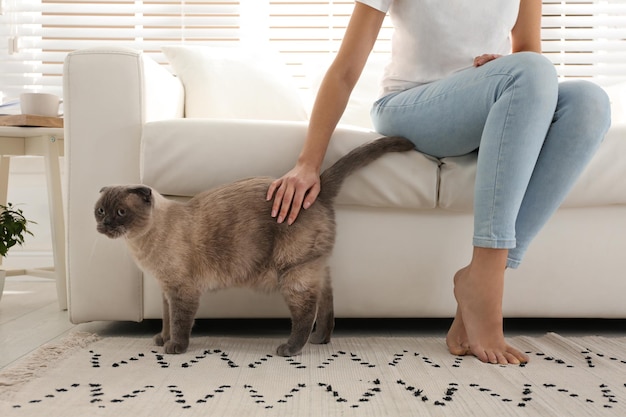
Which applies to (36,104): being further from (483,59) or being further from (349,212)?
(483,59)

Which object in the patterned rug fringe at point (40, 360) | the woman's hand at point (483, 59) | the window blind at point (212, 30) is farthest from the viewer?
the window blind at point (212, 30)

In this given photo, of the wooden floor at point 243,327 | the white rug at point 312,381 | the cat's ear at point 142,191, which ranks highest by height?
the cat's ear at point 142,191

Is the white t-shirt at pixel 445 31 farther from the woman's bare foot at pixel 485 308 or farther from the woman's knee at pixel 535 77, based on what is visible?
the woman's bare foot at pixel 485 308

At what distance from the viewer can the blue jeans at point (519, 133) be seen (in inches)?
51.1

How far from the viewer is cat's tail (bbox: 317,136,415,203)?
1.46 metres

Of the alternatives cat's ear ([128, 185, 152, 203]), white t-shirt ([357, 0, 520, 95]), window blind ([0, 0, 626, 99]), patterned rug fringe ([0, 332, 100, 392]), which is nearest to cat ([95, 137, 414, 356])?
cat's ear ([128, 185, 152, 203])

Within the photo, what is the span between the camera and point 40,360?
1.28 meters

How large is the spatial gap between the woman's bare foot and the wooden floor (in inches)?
12.3

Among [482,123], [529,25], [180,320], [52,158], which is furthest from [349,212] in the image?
[52,158]

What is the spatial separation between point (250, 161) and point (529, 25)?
873mm

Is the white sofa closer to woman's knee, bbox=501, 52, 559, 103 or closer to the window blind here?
woman's knee, bbox=501, 52, 559, 103

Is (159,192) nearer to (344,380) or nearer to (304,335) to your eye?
(304,335)

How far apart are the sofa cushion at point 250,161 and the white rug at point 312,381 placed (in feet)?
1.20

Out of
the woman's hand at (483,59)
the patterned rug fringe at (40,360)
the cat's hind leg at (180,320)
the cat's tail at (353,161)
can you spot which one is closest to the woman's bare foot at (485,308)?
the cat's tail at (353,161)
